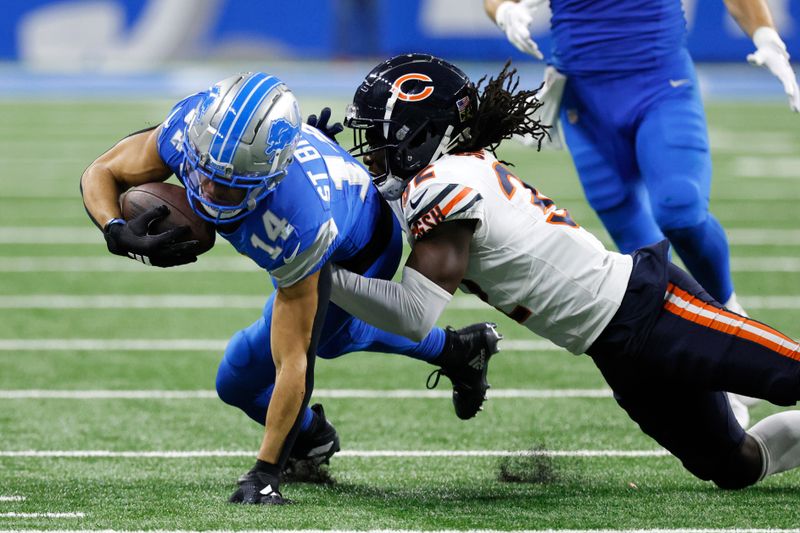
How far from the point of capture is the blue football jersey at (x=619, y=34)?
4.19 m

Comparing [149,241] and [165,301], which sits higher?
[149,241]

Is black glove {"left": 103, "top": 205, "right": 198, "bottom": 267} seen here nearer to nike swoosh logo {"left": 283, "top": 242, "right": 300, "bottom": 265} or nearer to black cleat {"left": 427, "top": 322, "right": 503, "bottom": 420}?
nike swoosh logo {"left": 283, "top": 242, "right": 300, "bottom": 265}

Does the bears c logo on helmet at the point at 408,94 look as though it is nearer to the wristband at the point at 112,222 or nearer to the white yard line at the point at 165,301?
the wristband at the point at 112,222

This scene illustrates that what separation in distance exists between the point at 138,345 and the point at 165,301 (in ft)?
3.01

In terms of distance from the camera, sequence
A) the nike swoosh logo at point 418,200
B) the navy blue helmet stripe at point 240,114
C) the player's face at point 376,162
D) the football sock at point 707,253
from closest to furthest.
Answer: the navy blue helmet stripe at point 240,114 → the nike swoosh logo at point 418,200 → the player's face at point 376,162 → the football sock at point 707,253

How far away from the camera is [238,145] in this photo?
2695 millimetres

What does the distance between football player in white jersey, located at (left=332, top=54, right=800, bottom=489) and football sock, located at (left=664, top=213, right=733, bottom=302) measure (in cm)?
81

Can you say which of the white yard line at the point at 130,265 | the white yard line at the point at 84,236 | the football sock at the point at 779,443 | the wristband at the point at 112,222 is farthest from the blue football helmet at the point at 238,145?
the white yard line at the point at 84,236

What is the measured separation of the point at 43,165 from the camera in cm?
1065

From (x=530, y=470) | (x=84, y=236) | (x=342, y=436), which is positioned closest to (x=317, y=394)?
(x=342, y=436)

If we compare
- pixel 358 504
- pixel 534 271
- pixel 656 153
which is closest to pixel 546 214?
pixel 534 271

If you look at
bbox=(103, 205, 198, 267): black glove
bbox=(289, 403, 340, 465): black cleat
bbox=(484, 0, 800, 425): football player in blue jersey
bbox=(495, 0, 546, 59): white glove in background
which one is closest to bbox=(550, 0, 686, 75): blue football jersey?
bbox=(484, 0, 800, 425): football player in blue jersey

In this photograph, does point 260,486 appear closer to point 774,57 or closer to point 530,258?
point 530,258

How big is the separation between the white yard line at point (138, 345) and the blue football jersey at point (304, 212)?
7.64 feet
